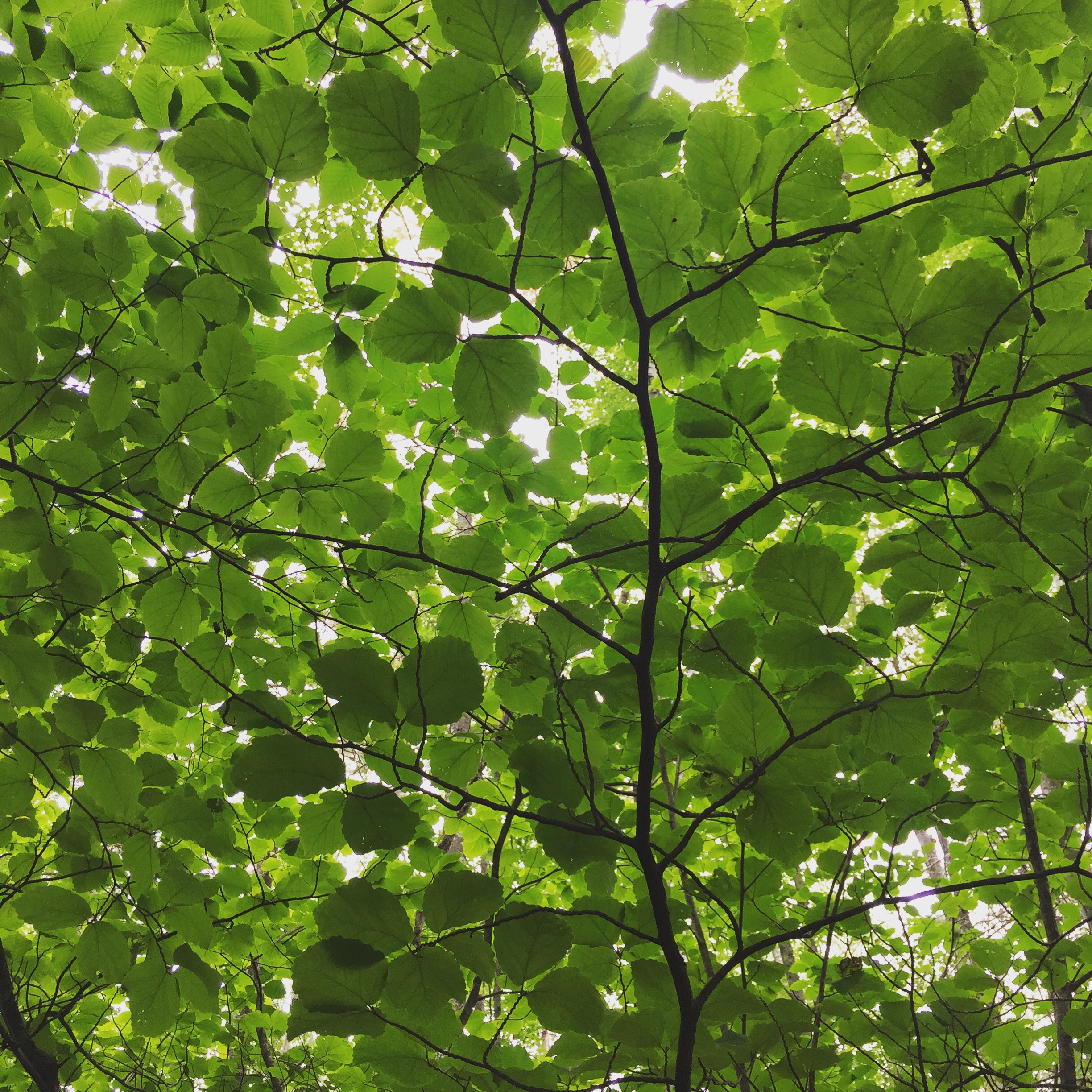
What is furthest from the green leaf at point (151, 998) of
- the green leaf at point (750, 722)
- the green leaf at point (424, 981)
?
the green leaf at point (750, 722)

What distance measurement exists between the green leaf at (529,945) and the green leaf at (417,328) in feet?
2.19

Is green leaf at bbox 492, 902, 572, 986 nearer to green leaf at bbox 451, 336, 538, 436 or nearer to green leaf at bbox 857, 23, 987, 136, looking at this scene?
green leaf at bbox 451, 336, 538, 436

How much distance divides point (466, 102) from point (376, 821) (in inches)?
29.9

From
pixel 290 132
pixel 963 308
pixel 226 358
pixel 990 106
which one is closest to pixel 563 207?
pixel 290 132

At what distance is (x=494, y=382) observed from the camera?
84cm

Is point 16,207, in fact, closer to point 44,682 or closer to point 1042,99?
point 44,682

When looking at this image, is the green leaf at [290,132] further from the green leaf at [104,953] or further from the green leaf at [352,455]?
the green leaf at [104,953]

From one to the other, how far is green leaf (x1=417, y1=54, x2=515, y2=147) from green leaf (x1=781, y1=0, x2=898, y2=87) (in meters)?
0.29

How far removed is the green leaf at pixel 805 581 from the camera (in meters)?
0.82

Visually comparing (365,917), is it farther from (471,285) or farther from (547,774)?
(471,285)

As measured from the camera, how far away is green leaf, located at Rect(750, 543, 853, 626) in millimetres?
817

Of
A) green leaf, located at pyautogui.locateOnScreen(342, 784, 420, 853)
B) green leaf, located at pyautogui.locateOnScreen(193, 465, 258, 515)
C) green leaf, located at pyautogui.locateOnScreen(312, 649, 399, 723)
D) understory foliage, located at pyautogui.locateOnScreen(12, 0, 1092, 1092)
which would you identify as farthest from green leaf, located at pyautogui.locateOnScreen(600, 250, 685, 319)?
green leaf, located at pyautogui.locateOnScreen(193, 465, 258, 515)

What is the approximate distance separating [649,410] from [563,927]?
1.94ft

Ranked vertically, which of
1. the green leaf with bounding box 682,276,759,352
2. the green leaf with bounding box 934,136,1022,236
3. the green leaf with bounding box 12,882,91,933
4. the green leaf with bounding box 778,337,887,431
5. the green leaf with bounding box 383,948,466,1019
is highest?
the green leaf with bounding box 934,136,1022,236
